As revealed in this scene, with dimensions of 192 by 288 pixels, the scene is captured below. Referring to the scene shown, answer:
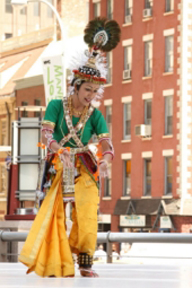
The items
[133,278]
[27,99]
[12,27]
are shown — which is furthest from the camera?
[12,27]

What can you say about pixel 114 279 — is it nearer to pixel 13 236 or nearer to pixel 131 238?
pixel 131 238

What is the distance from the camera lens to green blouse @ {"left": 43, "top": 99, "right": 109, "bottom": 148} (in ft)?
33.4

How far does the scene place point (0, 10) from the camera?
94250 mm

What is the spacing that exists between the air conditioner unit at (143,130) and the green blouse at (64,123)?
41.6 metres

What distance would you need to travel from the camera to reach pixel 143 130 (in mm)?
52062

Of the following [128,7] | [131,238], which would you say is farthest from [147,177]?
[131,238]

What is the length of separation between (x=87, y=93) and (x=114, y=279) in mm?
1979

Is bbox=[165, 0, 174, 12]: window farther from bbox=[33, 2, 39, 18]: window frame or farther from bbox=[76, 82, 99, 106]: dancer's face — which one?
bbox=[33, 2, 39, 18]: window frame

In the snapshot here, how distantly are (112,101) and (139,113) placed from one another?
8.85ft

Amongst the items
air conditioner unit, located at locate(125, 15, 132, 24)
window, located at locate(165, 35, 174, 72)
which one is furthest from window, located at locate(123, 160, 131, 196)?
air conditioner unit, located at locate(125, 15, 132, 24)

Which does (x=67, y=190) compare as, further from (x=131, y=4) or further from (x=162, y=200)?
(x=131, y=4)

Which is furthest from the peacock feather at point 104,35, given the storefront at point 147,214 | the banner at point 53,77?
the storefront at point 147,214

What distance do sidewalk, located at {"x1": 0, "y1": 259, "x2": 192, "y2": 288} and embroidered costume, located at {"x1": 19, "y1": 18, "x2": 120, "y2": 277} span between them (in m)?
0.23

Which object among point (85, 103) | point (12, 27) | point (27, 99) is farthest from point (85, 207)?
point (12, 27)
